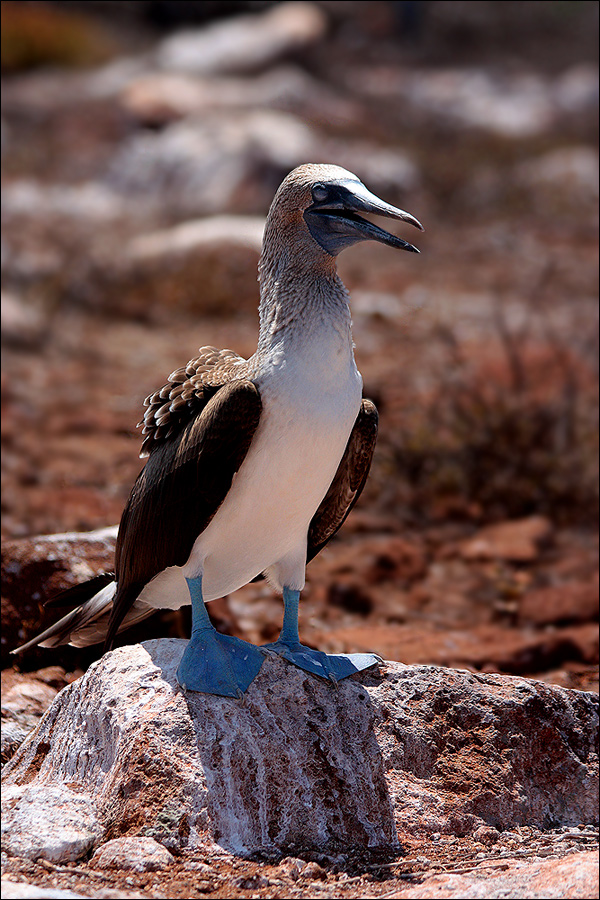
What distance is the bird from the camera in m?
3.33

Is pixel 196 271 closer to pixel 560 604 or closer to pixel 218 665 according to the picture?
pixel 560 604

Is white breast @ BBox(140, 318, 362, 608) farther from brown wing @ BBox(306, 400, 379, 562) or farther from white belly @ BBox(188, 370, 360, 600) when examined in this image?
brown wing @ BBox(306, 400, 379, 562)

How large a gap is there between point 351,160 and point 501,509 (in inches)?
399

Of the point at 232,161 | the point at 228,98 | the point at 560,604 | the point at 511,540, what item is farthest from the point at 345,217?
the point at 228,98

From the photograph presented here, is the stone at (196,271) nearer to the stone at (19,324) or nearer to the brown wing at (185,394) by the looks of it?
the stone at (19,324)

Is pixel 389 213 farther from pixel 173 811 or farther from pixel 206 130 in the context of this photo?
pixel 206 130

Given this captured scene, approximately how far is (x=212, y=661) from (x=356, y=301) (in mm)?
9470

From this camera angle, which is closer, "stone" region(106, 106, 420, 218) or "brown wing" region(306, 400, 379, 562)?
"brown wing" region(306, 400, 379, 562)

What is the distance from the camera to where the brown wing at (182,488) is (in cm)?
334

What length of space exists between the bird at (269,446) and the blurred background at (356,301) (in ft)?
5.43

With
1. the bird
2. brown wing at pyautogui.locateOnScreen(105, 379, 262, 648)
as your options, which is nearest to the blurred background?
brown wing at pyautogui.locateOnScreen(105, 379, 262, 648)

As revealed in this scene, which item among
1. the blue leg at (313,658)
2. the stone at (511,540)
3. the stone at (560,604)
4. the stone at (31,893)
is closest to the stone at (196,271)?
the stone at (511,540)

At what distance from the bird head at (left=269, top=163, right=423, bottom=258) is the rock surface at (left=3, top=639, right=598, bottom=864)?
155 centimetres

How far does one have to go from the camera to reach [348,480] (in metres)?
3.89
